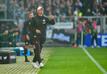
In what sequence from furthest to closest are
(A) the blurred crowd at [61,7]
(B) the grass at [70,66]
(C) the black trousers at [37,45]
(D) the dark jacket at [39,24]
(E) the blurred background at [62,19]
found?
(A) the blurred crowd at [61,7] < (E) the blurred background at [62,19] < (D) the dark jacket at [39,24] < (C) the black trousers at [37,45] < (B) the grass at [70,66]

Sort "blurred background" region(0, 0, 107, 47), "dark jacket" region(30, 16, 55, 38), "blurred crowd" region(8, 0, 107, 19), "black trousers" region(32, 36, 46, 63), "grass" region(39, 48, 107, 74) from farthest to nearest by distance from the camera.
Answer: "blurred crowd" region(8, 0, 107, 19) → "blurred background" region(0, 0, 107, 47) → "dark jacket" region(30, 16, 55, 38) → "black trousers" region(32, 36, 46, 63) → "grass" region(39, 48, 107, 74)

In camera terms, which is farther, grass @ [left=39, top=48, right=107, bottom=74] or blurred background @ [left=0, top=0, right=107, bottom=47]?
blurred background @ [left=0, top=0, right=107, bottom=47]

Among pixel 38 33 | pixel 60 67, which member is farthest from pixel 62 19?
pixel 38 33

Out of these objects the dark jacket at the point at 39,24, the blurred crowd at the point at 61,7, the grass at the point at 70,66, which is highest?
the dark jacket at the point at 39,24

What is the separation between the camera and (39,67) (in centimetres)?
1778

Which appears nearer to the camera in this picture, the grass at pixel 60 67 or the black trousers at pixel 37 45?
the grass at pixel 60 67

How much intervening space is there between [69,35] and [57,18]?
1490 mm

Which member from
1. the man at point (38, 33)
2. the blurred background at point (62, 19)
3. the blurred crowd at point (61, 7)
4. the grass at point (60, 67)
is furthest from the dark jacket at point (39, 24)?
the blurred crowd at point (61, 7)

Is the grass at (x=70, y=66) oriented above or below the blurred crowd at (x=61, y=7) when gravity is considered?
below

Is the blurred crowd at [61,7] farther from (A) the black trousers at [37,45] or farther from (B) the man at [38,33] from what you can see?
(A) the black trousers at [37,45]

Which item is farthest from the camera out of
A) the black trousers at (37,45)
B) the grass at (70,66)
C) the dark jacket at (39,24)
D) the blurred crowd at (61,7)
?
the blurred crowd at (61,7)

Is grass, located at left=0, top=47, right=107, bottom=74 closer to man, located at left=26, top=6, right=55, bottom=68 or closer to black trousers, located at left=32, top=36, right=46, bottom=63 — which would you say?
man, located at left=26, top=6, right=55, bottom=68

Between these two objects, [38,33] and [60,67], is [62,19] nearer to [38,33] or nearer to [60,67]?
[60,67]

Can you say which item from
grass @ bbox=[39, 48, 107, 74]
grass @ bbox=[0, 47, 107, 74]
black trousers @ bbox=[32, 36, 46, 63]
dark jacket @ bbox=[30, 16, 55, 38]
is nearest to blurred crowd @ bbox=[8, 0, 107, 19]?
grass @ bbox=[39, 48, 107, 74]
